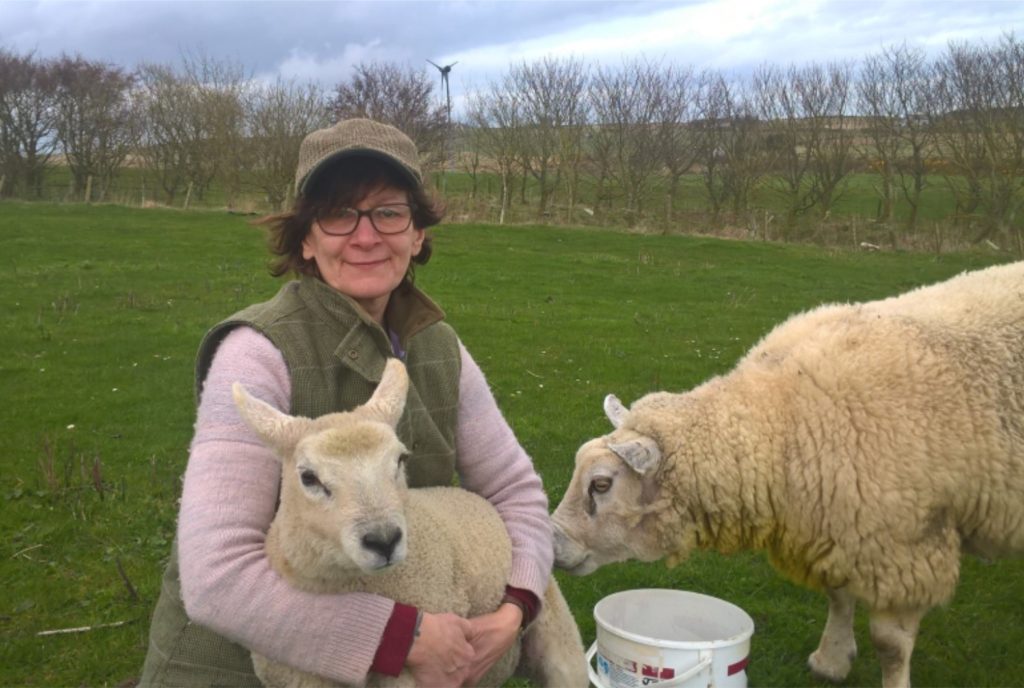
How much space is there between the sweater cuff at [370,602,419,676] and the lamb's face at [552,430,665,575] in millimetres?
1552

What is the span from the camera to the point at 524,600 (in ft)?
8.64

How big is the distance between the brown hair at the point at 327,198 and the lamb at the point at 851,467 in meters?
1.57

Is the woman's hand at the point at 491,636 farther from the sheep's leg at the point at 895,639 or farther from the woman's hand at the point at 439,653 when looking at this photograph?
the sheep's leg at the point at 895,639

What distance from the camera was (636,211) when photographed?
94.8 ft

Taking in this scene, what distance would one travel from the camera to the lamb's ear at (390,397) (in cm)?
236

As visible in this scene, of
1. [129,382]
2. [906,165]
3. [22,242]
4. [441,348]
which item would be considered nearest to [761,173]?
[906,165]

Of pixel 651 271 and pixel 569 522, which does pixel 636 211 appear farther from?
pixel 569 522

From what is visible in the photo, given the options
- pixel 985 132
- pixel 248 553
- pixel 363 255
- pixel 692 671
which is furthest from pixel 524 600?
pixel 985 132

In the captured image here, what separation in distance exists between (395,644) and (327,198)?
4.17 ft

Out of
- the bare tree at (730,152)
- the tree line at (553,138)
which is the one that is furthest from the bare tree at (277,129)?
the bare tree at (730,152)

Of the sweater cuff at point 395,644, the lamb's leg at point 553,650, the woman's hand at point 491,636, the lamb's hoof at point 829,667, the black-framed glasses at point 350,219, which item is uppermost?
the black-framed glasses at point 350,219

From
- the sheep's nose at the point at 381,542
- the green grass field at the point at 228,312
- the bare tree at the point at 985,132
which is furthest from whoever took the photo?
the bare tree at the point at 985,132

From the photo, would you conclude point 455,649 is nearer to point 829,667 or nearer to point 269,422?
point 269,422

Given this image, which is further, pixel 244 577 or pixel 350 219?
pixel 350 219
